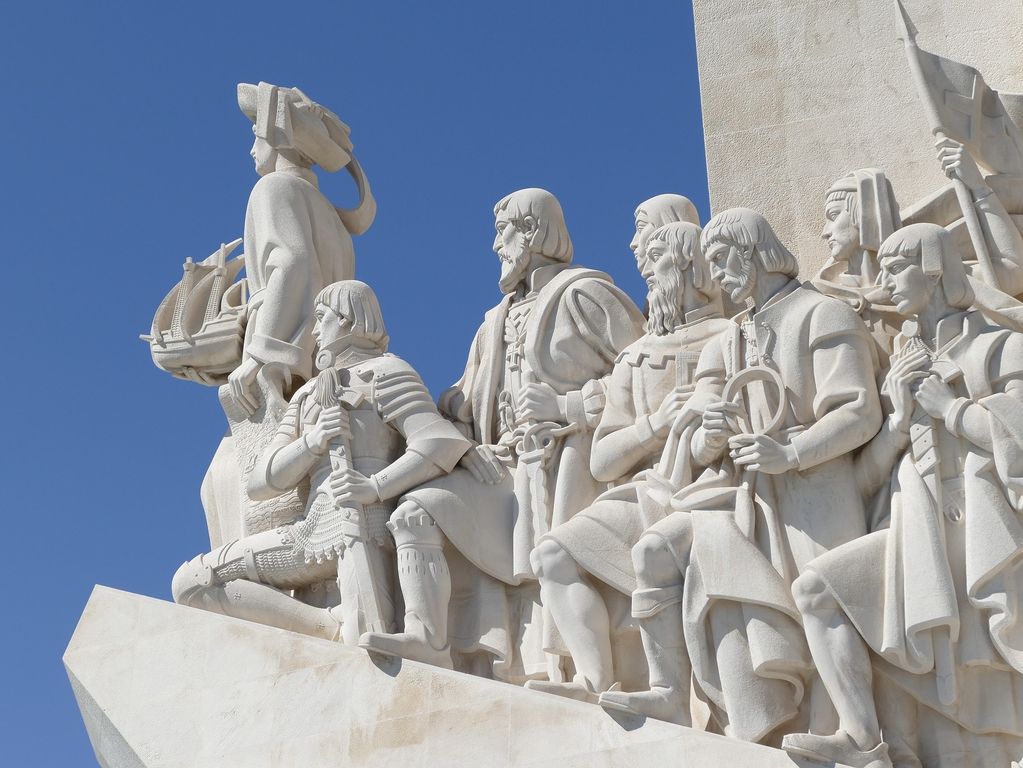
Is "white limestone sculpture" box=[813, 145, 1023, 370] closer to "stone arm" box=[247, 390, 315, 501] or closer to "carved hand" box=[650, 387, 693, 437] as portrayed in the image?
"carved hand" box=[650, 387, 693, 437]

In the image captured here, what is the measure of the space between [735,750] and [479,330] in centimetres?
276

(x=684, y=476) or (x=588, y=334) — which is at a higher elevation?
(x=588, y=334)

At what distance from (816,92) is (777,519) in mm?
2787

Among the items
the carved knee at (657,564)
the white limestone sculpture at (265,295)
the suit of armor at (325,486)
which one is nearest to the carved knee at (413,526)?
the suit of armor at (325,486)

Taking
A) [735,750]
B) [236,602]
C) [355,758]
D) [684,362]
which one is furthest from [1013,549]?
[236,602]

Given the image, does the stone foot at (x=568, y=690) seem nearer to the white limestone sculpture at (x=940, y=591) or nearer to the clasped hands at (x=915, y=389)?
the white limestone sculpture at (x=940, y=591)

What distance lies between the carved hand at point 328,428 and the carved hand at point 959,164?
9.34ft

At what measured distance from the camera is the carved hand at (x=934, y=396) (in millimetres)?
7457

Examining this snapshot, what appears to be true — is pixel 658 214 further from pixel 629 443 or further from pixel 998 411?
pixel 998 411

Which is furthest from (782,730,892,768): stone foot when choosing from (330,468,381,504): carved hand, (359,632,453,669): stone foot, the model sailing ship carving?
the model sailing ship carving

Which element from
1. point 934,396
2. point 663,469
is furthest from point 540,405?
point 934,396

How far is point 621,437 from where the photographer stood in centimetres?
826

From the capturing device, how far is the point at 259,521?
913 cm

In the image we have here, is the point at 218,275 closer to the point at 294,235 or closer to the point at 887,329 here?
the point at 294,235
